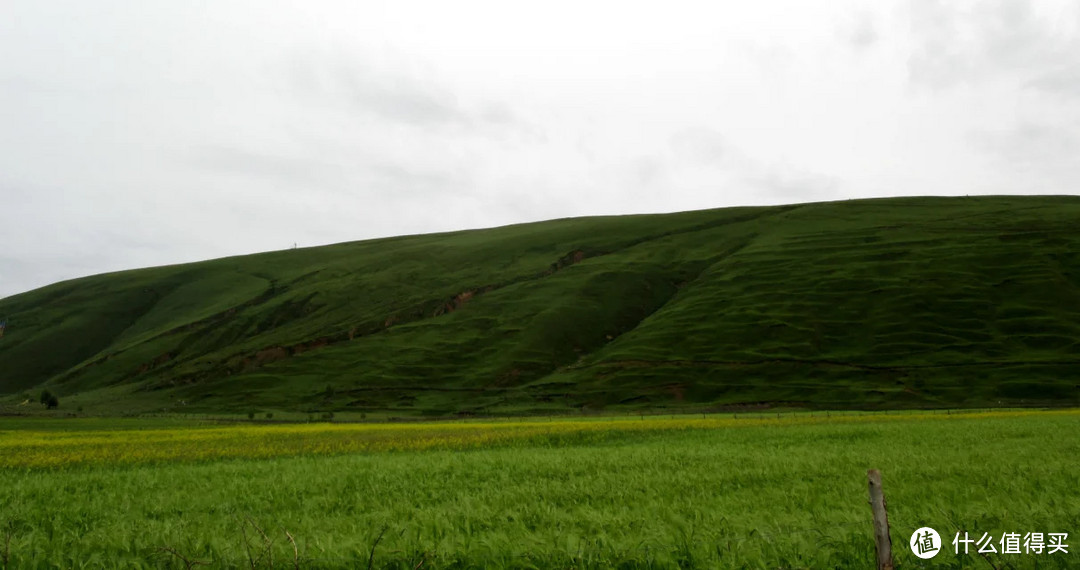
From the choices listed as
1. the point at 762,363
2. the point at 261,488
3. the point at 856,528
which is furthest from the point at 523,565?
the point at 762,363

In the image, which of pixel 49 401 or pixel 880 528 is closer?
pixel 880 528

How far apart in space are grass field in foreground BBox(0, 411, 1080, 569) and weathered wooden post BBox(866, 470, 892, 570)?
7.05 ft

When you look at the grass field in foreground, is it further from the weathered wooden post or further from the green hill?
the green hill

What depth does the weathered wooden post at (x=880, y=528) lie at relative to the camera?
884cm

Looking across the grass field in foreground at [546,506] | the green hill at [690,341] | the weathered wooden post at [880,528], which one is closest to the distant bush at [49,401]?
the green hill at [690,341]

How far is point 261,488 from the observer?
80.9ft

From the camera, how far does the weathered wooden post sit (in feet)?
29.0

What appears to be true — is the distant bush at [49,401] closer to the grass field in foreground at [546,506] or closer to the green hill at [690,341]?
the green hill at [690,341]

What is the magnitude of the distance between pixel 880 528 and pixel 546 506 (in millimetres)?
10480

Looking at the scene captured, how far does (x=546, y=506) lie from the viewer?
18188mm

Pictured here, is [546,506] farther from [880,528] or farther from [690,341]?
[690,341]

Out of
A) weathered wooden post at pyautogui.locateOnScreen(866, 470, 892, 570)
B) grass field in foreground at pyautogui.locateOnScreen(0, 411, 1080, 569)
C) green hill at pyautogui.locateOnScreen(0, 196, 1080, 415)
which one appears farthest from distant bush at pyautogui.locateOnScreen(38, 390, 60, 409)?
weathered wooden post at pyautogui.locateOnScreen(866, 470, 892, 570)

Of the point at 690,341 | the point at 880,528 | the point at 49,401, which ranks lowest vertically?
the point at 49,401

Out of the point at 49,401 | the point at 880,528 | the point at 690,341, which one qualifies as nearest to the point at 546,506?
the point at 880,528
